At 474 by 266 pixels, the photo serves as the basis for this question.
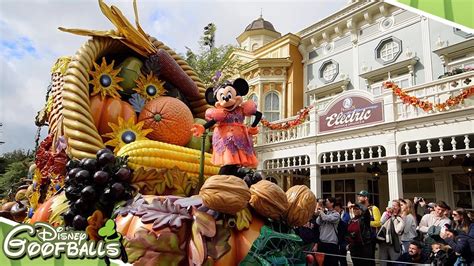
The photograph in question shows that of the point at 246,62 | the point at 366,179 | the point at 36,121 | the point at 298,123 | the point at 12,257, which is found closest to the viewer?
the point at 12,257

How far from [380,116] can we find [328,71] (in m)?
5.66

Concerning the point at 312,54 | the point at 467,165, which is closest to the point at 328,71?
the point at 312,54

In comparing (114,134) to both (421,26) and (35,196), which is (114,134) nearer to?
(35,196)

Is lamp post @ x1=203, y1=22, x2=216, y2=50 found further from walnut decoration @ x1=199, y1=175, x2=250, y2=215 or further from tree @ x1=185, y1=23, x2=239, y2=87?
walnut decoration @ x1=199, y1=175, x2=250, y2=215

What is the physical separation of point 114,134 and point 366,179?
11.7 meters

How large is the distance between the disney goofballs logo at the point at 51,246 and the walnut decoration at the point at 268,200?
2.29 ft

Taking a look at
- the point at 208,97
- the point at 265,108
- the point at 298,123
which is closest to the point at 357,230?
the point at 208,97

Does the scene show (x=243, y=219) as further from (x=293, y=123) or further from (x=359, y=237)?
(x=293, y=123)

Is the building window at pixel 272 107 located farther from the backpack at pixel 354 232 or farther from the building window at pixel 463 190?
the backpack at pixel 354 232

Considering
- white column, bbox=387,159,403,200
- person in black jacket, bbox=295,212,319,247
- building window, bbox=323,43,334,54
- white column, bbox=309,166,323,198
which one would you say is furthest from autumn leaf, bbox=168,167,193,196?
building window, bbox=323,43,334,54

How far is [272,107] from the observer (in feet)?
51.1

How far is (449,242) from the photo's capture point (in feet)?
14.2

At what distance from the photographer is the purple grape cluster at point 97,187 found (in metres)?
2.13

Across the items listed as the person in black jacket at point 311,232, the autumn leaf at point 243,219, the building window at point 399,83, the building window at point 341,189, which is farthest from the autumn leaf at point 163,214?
the building window at point 341,189
